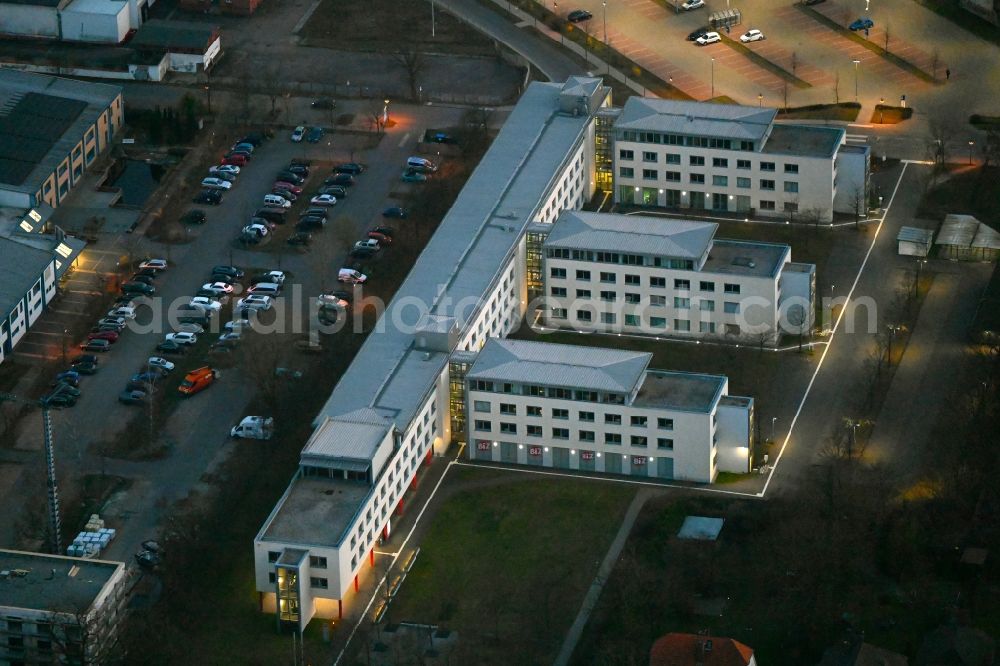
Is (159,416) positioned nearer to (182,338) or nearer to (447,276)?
(182,338)

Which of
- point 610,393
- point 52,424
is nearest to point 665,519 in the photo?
point 610,393

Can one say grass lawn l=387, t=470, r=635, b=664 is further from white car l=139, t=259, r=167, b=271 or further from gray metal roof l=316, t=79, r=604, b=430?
white car l=139, t=259, r=167, b=271

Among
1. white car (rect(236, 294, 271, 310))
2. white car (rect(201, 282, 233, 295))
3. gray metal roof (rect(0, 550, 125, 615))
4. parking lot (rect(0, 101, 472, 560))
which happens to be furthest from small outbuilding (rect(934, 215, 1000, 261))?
gray metal roof (rect(0, 550, 125, 615))

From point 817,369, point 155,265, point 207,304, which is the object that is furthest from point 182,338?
point 817,369

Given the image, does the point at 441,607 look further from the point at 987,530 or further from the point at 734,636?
the point at 987,530

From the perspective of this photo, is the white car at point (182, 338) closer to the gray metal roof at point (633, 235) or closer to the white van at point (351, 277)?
the white van at point (351, 277)

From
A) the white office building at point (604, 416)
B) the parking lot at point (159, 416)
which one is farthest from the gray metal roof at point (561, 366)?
the parking lot at point (159, 416)
